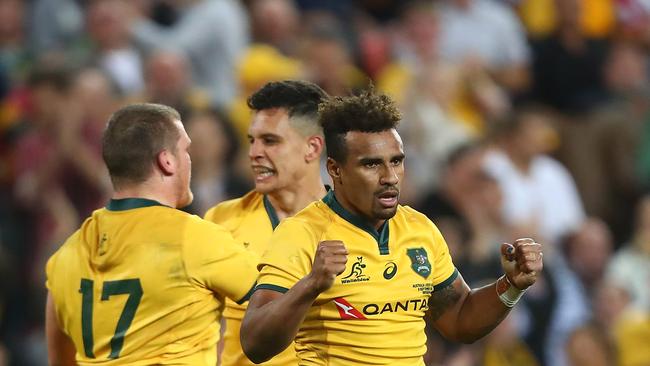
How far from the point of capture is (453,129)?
39.0 ft

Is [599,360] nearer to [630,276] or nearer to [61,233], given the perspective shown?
[630,276]

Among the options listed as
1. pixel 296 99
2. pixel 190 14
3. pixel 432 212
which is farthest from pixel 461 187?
pixel 296 99

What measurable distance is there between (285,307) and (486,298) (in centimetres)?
99

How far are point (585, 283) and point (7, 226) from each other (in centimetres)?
478

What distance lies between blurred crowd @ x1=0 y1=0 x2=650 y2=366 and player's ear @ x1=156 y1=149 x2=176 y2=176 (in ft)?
14.1

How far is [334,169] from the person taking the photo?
5.29 m

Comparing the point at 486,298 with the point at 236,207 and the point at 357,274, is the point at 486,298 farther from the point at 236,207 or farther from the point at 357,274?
the point at 236,207

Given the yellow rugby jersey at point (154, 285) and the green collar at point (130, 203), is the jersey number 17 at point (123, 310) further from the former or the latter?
the green collar at point (130, 203)

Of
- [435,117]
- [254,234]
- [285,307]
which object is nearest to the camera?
[285,307]

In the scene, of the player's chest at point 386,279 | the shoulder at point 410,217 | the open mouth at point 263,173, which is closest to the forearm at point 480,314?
the player's chest at point 386,279

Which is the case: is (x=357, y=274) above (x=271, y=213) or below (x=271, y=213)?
below

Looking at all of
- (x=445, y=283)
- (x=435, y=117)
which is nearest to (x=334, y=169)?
(x=445, y=283)

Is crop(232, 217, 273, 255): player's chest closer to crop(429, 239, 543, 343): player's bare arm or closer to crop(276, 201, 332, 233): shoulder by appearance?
crop(276, 201, 332, 233): shoulder

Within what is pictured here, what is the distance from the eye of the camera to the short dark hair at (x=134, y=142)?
5.55 meters
